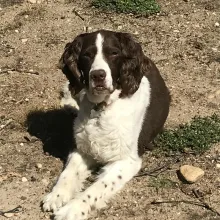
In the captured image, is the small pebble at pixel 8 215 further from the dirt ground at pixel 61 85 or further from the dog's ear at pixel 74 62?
the dog's ear at pixel 74 62

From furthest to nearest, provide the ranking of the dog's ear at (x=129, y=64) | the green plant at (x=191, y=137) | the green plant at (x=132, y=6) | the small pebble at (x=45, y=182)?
the green plant at (x=132, y=6) → the green plant at (x=191, y=137) → the small pebble at (x=45, y=182) → the dog's ear at (x=129, y=64)

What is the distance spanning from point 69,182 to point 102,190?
35 centimetres

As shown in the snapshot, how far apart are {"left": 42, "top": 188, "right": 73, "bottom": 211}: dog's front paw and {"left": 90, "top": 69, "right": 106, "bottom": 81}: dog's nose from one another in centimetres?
111

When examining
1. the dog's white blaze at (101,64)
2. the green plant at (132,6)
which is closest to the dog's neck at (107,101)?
the dog's white blaze at (101,64)

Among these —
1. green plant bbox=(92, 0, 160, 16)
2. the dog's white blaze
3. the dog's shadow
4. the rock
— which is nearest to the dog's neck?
the dog's white blaze

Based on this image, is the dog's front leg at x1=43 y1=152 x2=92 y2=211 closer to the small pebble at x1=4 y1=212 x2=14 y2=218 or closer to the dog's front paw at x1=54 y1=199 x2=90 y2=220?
the dog's front paw at x1=54 y1=199 x2=90 y2=220

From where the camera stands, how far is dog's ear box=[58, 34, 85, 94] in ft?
18.5

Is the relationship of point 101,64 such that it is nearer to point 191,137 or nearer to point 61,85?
point 191,137

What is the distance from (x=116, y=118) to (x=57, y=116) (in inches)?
57.2

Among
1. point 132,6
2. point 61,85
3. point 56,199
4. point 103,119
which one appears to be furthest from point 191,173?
point 132,6

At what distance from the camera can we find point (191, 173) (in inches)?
227

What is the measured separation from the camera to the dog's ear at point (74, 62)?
563 cm

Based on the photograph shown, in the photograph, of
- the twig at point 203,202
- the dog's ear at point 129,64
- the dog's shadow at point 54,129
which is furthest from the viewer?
the dog's shadow at point 54,129

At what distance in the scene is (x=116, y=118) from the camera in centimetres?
571
